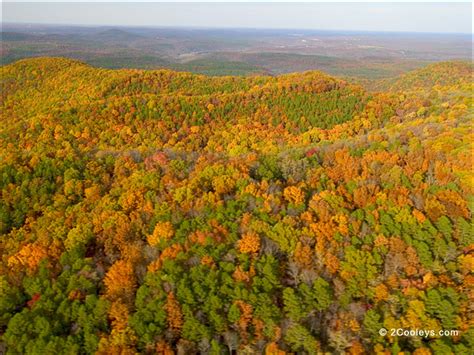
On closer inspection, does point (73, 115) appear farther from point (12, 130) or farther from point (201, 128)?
point (201, 128)

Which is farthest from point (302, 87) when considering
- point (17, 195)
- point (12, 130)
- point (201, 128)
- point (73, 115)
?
point (17, 195)

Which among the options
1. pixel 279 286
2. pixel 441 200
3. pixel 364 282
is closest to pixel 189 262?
pixel 279 286

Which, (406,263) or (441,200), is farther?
(441,200)

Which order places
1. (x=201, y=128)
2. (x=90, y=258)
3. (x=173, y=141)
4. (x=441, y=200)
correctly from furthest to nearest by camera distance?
1. (x=201, y=128)
2. (x=173, y=141)
3. (x=441, y=200)
4. (x=90, y=258)

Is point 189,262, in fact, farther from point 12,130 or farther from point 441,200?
point 12,130

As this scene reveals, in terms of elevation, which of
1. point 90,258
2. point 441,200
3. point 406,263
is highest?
point 441,200

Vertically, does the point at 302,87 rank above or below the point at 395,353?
above

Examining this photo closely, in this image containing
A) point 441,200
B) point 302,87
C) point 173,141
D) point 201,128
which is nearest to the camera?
point 441,200
